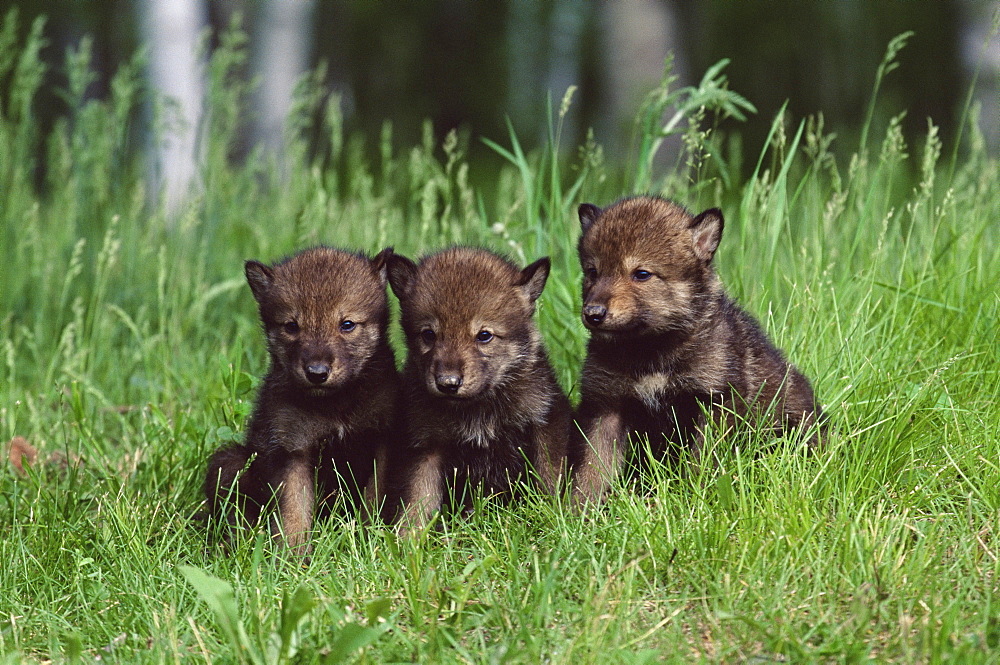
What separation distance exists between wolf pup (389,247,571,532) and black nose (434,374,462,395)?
2.8 inches

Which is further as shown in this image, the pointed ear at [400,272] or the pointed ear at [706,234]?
the pointed ear at [400,272]

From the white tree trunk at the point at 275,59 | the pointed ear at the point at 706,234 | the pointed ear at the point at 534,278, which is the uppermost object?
the white tree trunk at the point at 275,59

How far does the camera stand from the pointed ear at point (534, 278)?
4.23 metres

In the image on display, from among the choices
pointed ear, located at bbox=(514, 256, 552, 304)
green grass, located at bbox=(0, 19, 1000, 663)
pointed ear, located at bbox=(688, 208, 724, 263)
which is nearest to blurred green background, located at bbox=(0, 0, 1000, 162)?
green grass, located at bbox=(0, 19, 1000, 663)

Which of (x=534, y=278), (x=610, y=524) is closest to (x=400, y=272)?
(x=534, y=278)

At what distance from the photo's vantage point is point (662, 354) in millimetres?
4094

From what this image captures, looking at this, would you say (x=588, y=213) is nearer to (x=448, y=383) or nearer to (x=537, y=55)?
(x=448, y=383)

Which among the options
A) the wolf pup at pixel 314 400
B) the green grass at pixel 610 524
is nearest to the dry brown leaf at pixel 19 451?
the green grass at pixel 610 524

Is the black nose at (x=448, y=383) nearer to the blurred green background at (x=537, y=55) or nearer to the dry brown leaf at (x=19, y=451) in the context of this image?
the dry brown leaf at (x=19, y=451)

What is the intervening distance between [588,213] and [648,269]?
1.36 ft

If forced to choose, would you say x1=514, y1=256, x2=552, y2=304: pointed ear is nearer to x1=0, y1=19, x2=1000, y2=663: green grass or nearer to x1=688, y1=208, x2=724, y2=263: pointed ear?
x1=688, y1=208, x2=724, y2=263: pointed ear

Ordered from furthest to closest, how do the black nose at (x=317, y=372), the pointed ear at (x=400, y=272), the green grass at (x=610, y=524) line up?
the pointed ear at (x=400, y=272)
the black nose at (x=317, y=372)
the green grass at (x=610, y=524)

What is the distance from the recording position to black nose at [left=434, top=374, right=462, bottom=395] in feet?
12.7

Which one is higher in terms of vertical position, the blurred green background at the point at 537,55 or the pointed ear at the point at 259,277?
the blurred green background at the point at 537,55
